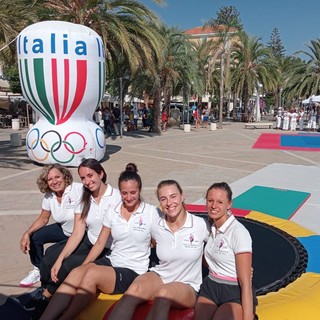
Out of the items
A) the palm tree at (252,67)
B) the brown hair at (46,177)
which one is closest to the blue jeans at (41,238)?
the brown hair at (46,177)

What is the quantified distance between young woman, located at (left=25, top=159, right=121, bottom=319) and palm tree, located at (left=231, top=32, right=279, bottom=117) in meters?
26.5

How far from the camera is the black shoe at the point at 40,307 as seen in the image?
3226mm

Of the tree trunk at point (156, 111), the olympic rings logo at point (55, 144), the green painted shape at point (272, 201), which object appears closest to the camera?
the green painted shape at point (272, 201)

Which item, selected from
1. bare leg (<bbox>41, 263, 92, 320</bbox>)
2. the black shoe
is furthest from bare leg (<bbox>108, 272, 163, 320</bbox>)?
the black shoe

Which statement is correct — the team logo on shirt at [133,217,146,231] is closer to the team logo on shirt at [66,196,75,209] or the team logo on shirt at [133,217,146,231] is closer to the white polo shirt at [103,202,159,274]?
the white polo shirt at [103,202,159,274]

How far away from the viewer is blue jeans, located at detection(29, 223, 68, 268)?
12.9ft

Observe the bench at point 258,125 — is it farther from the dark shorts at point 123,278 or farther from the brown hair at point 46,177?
the dark shorts at point 123,278

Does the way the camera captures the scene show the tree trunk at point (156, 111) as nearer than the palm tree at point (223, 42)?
Yes

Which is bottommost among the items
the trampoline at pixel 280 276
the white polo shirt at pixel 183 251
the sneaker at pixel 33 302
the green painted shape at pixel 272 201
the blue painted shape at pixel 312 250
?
the sneaker at pixel 33 302

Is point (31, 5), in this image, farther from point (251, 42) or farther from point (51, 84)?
point (251, 42)

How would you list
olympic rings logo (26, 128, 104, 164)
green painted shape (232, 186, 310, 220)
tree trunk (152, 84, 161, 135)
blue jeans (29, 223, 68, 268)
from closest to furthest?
blue jeans (29, 223, 68, 268) < green painted shape (232, 186, 310, 220) < olympic rings logo (26, 128, 104, 164) < tree trunk (152, 84, 161, 135)

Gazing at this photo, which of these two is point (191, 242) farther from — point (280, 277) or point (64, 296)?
point (280, 277)

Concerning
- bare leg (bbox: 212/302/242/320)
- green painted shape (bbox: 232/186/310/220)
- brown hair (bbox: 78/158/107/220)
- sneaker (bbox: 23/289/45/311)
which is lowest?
sneaker (bbox: 23/289/45/311)

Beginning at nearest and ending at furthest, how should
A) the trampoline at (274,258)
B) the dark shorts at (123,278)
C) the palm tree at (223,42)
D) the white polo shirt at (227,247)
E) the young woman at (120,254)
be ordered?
the white polo shirt at (227,247) < the young woman at (120,254) < the dark shorts at (123,278) < the trampoline at (274,258) < the palm tree at (223,42)
